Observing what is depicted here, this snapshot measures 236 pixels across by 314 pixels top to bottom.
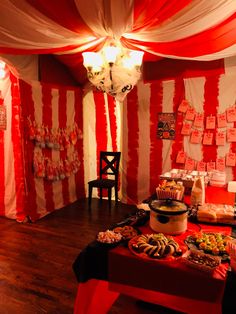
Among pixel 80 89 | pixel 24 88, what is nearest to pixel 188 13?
pixel 24 88

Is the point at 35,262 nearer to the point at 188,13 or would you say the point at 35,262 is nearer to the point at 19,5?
the point at 19,5

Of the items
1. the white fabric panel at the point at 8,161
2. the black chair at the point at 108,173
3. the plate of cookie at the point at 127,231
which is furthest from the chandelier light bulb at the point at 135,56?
the black chair at the point at 108,173

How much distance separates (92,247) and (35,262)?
5.23 ft

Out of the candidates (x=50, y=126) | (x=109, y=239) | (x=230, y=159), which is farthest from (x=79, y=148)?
(x=109, y=239)

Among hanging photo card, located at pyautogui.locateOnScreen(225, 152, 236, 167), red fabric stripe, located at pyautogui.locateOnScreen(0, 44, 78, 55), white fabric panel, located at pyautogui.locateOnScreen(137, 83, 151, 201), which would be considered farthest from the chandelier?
hanging photo card, located at pyautogui.locateOnScreen(225, 152, 236, 167)

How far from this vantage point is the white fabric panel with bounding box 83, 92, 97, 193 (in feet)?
16.3

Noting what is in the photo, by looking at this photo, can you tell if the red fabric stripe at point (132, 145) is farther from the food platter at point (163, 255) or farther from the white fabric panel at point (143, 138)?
the food platter at point (163, 255)

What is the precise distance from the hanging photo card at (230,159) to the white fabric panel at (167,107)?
33.9 inches

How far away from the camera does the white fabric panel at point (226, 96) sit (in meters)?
3.61

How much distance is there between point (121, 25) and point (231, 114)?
7.56 ft

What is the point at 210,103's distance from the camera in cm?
379

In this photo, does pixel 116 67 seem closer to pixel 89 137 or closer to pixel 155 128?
pixel 155 128

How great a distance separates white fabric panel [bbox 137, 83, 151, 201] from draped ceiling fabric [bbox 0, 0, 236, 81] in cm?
144

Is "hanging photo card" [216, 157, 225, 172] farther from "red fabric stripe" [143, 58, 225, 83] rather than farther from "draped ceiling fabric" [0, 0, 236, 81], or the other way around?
"draped ceiling fabric" [0, 0, 236, 81]
